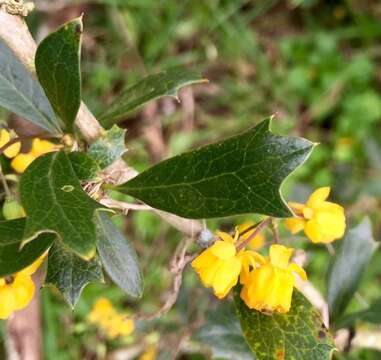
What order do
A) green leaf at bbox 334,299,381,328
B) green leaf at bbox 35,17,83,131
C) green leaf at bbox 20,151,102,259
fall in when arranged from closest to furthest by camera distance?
green leaf at bbox 20,151,102,259 → green leaf at bbox 35,17,83,131 → green leaf at bbox 334,299,381,328

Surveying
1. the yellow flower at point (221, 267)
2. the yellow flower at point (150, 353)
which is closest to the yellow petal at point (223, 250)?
the yellow flower at point (221, 267)

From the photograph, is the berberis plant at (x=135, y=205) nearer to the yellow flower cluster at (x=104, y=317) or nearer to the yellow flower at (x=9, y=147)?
the yellow flower at (x=9, y=147)

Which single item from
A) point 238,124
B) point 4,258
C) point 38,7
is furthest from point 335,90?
point 4,258

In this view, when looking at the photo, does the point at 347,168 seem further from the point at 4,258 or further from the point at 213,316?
the point at 4,258

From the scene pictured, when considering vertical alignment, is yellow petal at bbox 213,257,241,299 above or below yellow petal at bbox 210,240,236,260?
below

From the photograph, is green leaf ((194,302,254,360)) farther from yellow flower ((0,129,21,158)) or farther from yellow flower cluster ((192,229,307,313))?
yellow flower ((0,129,21,158))

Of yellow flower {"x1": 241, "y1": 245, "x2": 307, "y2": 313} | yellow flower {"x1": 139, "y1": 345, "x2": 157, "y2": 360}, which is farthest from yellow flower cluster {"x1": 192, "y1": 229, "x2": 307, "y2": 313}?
yellow flower {"x1": 139, "y1": 345, "x2": 157, "y2": 360}
